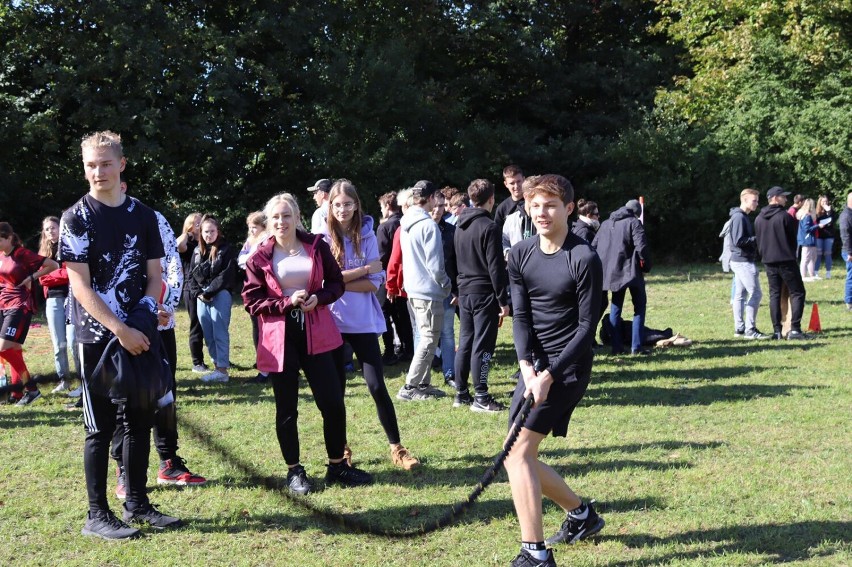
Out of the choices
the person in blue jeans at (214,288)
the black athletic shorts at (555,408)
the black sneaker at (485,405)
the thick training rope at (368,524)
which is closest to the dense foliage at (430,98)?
the person in blue jeans at (214,288)

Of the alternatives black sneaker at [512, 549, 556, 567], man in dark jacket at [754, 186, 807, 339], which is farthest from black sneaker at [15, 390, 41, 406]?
man in dark jacket at [754, 186, 807, 339]

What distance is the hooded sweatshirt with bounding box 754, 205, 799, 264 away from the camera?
11.7 m

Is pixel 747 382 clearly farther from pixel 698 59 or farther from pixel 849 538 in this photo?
pixel 698 59

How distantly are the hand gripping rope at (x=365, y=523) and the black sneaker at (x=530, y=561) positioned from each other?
0.35 metres

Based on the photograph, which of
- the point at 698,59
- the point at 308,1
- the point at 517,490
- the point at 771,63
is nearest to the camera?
the point at 517,490

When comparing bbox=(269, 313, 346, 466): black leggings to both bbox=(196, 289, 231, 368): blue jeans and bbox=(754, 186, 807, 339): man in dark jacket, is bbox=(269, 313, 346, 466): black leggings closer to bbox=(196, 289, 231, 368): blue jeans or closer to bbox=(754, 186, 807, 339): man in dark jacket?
bbox=(196, 289, 231, 368): blue jeans

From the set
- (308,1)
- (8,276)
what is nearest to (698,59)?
(308,1)

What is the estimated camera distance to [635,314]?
1101 cm

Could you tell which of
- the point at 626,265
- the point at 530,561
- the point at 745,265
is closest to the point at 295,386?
the point at 530,561

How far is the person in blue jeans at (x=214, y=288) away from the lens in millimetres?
9914

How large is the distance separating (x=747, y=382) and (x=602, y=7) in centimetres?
2287

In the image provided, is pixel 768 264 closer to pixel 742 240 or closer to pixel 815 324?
pixel 742 240

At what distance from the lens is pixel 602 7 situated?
29.5 meters

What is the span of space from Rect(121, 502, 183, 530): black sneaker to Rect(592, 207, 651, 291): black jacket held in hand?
22.2 ft
